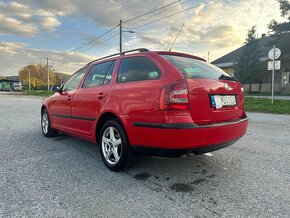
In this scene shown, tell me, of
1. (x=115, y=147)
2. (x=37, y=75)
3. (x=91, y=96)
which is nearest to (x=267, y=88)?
(x=91, y=96)

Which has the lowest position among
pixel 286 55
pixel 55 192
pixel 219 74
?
pixel 55 192

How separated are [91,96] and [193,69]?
168 centimetres

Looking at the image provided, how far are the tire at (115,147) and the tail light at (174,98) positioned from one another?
0.78 m

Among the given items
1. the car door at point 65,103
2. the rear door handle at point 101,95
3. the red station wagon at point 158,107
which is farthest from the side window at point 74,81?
the rear door handle at point 101,95

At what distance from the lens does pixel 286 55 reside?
88.6 ft

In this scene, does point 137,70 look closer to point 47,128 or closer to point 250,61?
point 47,128

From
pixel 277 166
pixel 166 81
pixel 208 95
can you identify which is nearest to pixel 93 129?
pixel 166 81

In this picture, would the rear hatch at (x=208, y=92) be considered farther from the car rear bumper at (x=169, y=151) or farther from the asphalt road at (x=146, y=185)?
the asphalt road at (x=146, y=185)

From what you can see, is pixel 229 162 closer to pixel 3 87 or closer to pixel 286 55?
pixel 286 55

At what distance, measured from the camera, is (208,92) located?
3.16m

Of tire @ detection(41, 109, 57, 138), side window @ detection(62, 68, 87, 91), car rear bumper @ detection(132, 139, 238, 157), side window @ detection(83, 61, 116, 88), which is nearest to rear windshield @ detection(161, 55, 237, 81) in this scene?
car rear bumper @ detection(132, 139, 238, 157)

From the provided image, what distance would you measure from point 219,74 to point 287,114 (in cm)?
832

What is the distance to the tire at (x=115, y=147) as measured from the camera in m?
3.40

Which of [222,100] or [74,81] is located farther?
[74,81]
